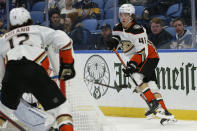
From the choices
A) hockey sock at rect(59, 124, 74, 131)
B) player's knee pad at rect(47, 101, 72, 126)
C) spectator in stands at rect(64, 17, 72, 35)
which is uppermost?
spectator in stands at rect(64, 17, 72, 35)

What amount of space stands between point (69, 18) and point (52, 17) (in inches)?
11.8

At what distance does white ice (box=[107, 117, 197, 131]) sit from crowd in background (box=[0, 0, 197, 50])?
94 centimetres

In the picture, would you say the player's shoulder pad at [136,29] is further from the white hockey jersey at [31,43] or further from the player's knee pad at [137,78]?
the white hockey jersey at [31,43]

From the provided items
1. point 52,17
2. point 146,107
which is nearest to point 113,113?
point 146,107

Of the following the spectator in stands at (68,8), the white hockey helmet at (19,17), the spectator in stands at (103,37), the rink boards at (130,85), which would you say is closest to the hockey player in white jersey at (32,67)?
the white hockey helmet at (19,17)

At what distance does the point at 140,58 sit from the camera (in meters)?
6.30

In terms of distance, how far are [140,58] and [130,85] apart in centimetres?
72

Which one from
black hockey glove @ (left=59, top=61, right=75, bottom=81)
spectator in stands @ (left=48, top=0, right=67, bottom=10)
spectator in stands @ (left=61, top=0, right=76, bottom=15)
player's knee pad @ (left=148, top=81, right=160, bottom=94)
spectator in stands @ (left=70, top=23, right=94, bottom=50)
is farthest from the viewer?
spectator in stands @ (left=48, top=0, right=67, bottom=10)

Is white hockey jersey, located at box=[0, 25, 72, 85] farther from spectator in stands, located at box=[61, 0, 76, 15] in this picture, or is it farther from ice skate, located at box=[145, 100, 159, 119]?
spectator in stands, located at box=[61, 0, 76, 15]

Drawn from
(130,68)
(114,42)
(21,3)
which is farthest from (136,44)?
(21,3)

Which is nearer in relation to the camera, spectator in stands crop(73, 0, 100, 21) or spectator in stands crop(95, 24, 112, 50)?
spectator in stands crop(95, 24, 112, 50)

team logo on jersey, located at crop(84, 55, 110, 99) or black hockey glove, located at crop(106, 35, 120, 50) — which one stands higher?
black hockey glove, located at crop(106, 35, 120, 50)

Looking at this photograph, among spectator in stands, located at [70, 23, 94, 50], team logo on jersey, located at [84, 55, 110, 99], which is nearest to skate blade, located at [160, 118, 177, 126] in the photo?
team logo on jersey, located at [84, 55, 110, 99]

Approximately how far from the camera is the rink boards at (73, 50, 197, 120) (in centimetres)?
638
